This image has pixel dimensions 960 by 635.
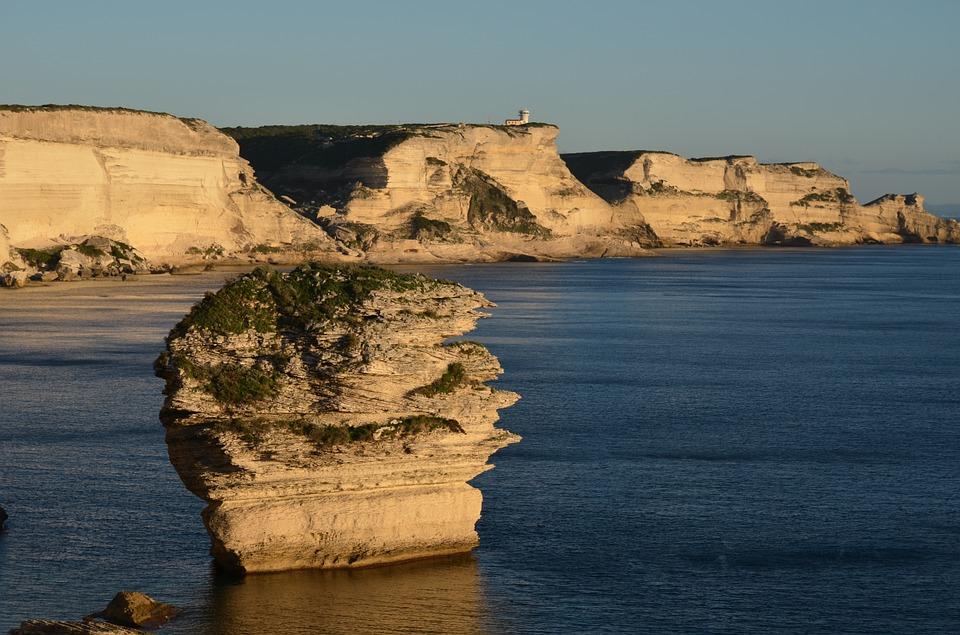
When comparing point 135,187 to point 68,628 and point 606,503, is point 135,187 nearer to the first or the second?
point 606,503

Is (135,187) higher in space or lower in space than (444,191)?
lower

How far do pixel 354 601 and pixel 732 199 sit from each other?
155m

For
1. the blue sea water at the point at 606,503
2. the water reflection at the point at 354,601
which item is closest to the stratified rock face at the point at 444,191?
the blue sea water at the point at 606,503

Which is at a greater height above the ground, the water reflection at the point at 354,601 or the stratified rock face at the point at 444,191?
the stratified rock face at the point at 444,191

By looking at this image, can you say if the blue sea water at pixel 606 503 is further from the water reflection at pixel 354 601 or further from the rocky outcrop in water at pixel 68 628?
the rocky outcrop in water at pixel 68 628

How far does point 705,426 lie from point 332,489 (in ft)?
53.6

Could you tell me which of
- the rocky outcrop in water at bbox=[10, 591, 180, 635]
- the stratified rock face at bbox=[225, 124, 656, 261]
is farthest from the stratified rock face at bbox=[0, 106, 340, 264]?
the rocky outcrop in water at bbox=[10, 591, 180, 635]

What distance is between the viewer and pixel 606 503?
2417 centimetres

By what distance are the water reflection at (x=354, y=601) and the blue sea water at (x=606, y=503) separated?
39 mm

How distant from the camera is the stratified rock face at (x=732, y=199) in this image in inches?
6240

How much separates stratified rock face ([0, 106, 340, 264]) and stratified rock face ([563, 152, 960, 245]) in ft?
197

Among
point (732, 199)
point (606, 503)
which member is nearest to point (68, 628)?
point (606, 503)

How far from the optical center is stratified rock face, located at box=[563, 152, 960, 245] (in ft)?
520

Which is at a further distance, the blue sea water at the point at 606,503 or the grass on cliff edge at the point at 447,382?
the grass on cliff edge at the point at 447,382
